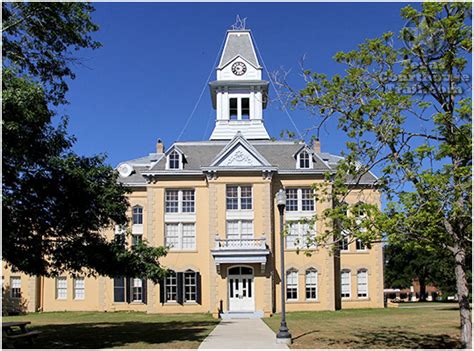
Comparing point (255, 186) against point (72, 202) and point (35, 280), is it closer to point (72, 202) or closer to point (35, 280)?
point (35, 280)

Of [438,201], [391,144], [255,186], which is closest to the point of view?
[438,201]

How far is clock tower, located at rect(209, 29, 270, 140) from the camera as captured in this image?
147ft

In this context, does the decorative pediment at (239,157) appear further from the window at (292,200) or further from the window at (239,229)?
the window at (239,229)

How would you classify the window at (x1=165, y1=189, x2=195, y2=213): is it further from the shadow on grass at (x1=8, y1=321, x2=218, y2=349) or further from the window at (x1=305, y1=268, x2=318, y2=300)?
the shadow on grass at (x1=8, y1=321, x2=218, y2=349)

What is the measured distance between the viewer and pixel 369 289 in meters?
40.0

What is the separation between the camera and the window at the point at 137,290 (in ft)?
129

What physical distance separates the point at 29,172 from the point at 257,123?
30.7 meters

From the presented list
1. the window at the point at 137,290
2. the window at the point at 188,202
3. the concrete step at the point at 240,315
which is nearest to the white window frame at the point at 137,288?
the window at the point at 137,290

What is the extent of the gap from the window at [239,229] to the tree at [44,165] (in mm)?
18710

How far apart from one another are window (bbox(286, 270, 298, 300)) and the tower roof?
691 inches

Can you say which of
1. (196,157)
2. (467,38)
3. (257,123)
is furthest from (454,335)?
(257,123)

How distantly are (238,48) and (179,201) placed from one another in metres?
16.1

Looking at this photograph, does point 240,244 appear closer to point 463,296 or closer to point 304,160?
point 304,160

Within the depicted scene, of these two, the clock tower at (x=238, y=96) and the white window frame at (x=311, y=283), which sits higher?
the clock tower at (x=238, y=96)
